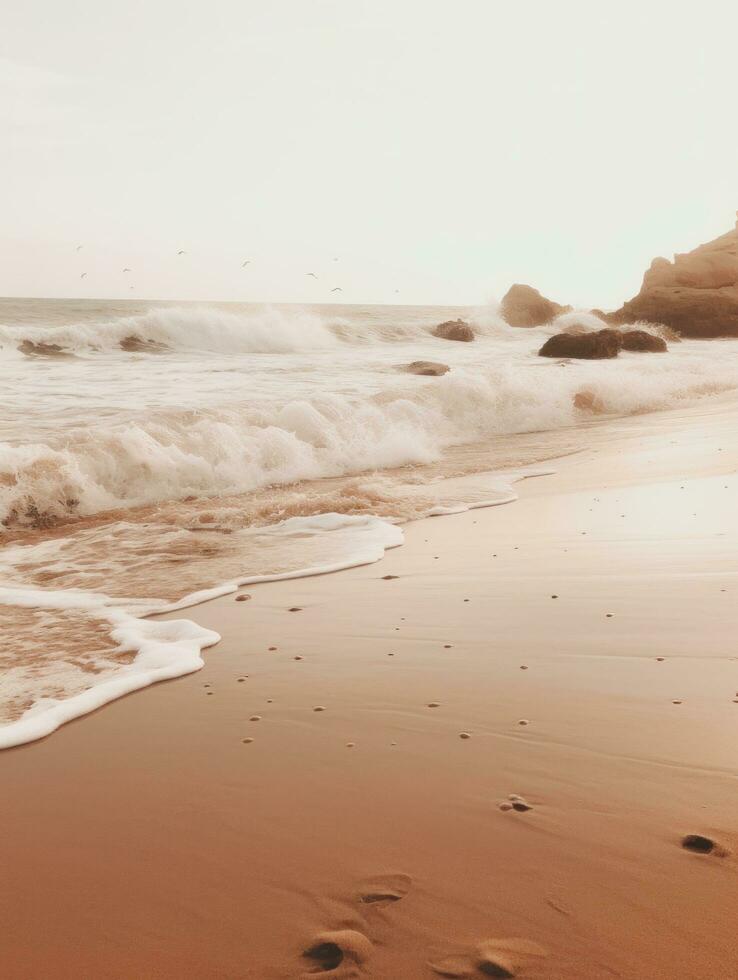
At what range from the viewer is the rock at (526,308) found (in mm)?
47312

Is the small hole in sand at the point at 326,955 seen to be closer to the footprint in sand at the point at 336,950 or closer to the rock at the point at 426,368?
the footprint in sand at the point at 336,950

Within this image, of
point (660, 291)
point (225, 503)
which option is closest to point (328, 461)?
point (225, 503)

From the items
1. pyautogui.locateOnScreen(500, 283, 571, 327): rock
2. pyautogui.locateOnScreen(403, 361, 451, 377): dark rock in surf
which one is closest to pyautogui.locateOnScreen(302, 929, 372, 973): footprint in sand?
pyautogui.locateOnScreen(403, 361, 451, 377): dark rock in surf

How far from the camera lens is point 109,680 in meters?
3.43

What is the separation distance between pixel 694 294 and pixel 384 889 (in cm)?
4168

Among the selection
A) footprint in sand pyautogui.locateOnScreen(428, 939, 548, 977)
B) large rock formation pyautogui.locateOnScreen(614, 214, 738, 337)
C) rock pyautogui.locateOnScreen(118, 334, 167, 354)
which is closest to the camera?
footprint in sand pyautogui.locateOnScreen(428, 939, 548, 977)

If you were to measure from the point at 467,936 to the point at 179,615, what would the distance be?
3018 millimetres

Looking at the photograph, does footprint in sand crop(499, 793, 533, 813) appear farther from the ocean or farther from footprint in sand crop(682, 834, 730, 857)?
the ocean

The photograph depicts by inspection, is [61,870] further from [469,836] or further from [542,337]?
[542,337]

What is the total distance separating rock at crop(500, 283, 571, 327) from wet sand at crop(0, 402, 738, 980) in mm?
44748

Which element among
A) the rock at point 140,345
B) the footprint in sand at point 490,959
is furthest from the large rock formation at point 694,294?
the footprint in sand at point 490,959

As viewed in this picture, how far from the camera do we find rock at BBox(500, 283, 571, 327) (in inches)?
1863

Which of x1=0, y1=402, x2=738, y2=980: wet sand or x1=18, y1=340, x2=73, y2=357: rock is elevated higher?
x1=18, y1=340, x2=73, y2=357: rock

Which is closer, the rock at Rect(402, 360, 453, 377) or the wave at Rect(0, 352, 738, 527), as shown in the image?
the wave at Rect(0, 352, 738, 527)
